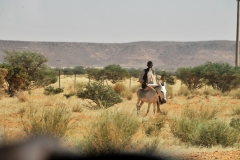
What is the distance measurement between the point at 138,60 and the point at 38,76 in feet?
409

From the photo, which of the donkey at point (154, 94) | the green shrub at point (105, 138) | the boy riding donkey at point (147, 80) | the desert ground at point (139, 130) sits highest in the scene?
the boy riding donkey at point (147, 80)

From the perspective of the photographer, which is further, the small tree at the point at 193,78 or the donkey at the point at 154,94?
the small tree at the point at 193,78

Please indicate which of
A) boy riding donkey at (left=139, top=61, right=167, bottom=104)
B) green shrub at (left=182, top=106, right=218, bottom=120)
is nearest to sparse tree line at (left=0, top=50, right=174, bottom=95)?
boy riding donkey at (left=139, top=61, right=167, bottom=104)

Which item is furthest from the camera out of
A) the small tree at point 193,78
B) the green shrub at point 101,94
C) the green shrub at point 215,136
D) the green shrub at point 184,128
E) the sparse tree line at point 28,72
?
the small tree at point 193,78

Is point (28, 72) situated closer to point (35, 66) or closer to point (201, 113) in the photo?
point (35, 66)

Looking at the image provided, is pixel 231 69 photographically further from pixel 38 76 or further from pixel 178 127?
pixel 178 127

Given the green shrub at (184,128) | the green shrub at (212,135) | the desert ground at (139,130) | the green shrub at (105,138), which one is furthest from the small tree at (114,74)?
the green shrub at (105,138)

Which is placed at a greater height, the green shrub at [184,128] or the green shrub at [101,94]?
the green shrub at [101,94]

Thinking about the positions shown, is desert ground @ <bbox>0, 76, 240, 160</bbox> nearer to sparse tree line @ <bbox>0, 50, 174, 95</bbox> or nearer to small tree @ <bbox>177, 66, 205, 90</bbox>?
sparse tree line @ <bbox>0, 50, 174, 95</bbox>

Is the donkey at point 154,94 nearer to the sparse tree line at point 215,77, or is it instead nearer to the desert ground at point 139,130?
the desert ground at point 139,130

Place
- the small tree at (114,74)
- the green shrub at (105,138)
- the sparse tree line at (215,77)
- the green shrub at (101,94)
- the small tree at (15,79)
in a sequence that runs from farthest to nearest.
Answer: the small tree at (114,74)
the sparse tree line at (215,77)
the small tree at (15,79)
the green shrub at (101,94)
the green shrub at (105,138)

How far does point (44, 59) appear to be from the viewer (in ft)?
138

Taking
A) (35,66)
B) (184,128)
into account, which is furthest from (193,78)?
(184,128)

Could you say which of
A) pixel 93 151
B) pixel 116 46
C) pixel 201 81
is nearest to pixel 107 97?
pixel 93 151
